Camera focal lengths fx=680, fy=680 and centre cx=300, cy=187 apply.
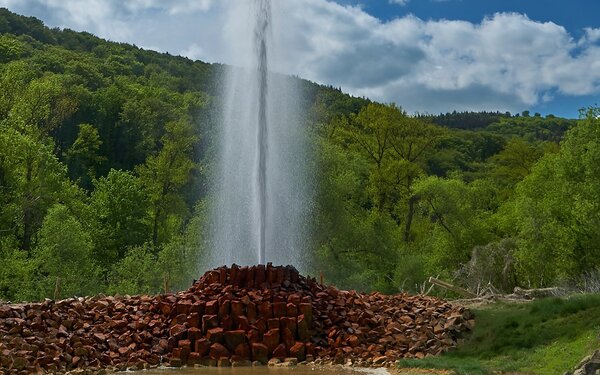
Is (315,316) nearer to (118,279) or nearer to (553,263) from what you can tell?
(553,263)

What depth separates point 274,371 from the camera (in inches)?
689

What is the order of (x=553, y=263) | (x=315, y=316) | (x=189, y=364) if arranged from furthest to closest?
1. (x=553, y=263)
2. (x=315, y=316)
3. (x=189, y=364)

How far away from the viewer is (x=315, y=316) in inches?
826

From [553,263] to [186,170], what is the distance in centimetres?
3089

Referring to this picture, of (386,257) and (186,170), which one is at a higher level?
(186,170)

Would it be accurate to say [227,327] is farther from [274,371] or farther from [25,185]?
[25,185]

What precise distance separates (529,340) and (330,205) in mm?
22622

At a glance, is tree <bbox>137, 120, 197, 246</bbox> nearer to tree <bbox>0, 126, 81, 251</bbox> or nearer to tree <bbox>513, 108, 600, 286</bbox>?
tree <bbox>0, 126, 81, 251</bbox>

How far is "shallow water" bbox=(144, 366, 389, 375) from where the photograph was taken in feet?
56.2

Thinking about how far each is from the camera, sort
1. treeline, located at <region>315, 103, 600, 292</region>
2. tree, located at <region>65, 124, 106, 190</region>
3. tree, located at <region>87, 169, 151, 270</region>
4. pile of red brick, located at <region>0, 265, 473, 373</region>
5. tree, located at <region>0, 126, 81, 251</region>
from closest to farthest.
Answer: pile of red brick, located at <region>0, 265, 473, 373</region>, treeline, located at <region>315, 103, 600, 292</region>, tree, located at <region>0, 126, 81, 251</region>, tree, located at <region>87, 169, 151, 270</region>, tree, located at <region>65, 124, 106, 190</region>

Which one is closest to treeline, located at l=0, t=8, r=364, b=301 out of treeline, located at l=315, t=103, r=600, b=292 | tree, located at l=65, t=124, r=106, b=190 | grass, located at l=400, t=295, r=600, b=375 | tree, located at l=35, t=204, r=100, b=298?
tree, located at l=35, t=204, r=100, b=298

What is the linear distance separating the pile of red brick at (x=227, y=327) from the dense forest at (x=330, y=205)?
5.50 m

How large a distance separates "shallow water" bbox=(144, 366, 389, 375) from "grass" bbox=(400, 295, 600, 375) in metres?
1.36

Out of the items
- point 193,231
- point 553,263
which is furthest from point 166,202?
point 553,263
